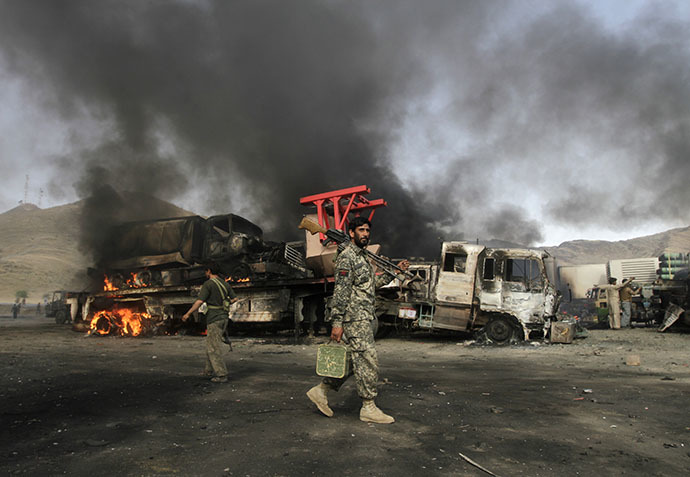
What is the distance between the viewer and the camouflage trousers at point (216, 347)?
544 centimetres

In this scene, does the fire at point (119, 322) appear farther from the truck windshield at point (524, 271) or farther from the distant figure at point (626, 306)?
the distant figure at point (626, 306)

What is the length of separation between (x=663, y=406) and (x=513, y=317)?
19.8 ft

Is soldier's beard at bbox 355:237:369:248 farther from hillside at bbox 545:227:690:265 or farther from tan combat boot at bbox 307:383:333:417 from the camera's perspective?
hillside at bbox 545:227:690:265

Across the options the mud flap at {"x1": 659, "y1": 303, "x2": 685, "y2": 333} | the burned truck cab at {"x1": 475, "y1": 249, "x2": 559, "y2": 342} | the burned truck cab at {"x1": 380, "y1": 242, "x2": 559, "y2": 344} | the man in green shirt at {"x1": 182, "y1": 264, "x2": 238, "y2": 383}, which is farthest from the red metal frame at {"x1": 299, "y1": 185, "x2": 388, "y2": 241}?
the mud flap at {"x1": 659, "y1": 303, "x2": 685, "y2": 333}

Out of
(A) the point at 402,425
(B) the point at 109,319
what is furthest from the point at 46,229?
(A) the point at 402,425

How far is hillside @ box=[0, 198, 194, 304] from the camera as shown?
5559cm

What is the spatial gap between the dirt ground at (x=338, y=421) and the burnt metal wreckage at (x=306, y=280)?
A: 3.13 metres

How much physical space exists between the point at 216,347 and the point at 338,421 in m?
2.40

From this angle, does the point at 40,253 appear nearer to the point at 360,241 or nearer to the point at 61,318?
the point at 61,318

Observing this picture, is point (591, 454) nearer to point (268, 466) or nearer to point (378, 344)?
point (268, 466)

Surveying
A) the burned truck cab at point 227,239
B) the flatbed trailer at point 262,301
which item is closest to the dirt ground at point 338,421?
the flatbed trailer at point 262,301

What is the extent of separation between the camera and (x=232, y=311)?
38.2 feet

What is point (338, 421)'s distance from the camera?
367 centimetres

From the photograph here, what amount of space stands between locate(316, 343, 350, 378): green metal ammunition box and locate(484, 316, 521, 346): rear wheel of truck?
294 inches
